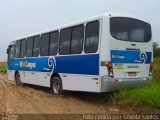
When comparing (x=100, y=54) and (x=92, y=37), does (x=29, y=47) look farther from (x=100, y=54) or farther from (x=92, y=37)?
(x=100, y=54)

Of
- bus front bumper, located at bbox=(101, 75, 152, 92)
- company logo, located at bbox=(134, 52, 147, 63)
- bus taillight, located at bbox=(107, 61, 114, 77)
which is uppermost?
company logo, located at bbox=(134, 52, 147, 63)

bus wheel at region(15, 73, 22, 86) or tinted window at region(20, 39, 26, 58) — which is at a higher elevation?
tinted window at region(20, 39, 26, 58)

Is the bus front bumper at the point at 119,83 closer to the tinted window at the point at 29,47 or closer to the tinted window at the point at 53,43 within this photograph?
the tinted window at the point at 53,43

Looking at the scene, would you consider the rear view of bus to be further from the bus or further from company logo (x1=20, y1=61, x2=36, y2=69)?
company logo (x1=20, y1=61, x2=36, y2=69)

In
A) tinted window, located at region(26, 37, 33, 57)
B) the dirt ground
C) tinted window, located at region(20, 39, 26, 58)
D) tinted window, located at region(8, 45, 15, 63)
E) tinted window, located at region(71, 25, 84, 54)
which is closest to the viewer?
the dirt ground

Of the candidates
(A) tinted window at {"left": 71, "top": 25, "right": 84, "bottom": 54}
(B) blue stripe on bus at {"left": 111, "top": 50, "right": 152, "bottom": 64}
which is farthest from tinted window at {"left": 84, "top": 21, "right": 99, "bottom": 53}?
(B) blue stripe on bus at {"left": 111, "top": 50, "right": 152, "bottom": 64}

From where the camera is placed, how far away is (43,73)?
51.8 feet

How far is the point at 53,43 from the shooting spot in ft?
48.6

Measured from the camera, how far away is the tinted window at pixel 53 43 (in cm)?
1452

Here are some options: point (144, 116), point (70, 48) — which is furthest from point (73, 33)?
point (144, 116)

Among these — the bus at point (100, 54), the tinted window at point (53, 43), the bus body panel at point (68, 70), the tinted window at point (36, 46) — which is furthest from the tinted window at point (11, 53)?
the tinted window at point (53, 43)

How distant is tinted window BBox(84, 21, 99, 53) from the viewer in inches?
460

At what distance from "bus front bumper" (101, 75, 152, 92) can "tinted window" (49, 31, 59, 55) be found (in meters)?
3.83

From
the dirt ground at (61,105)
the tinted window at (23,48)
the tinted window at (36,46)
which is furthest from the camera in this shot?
the tinted window at (23,48)
